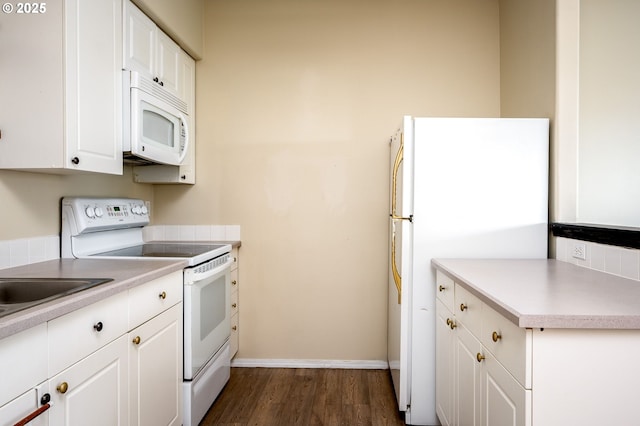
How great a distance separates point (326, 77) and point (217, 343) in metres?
2.03

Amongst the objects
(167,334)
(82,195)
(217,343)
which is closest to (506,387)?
(167,334)

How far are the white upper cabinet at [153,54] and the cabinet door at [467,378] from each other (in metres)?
2.13

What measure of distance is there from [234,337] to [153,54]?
6.52 ft

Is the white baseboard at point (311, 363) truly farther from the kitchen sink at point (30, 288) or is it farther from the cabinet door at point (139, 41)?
the cabinet door at point (139, 41)

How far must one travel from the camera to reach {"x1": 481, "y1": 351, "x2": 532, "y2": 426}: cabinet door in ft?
3.23

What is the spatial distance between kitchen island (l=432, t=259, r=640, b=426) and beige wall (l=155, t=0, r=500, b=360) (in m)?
1.36

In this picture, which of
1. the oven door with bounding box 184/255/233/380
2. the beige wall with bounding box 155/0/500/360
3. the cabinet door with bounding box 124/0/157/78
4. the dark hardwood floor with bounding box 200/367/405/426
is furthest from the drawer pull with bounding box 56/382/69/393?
the beige wall with bounding box 155/0/500/360

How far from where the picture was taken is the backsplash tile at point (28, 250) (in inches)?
61.4

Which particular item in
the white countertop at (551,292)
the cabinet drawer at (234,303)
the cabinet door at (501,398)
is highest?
the white countertop at (551,292)

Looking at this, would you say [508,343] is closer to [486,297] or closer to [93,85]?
[486,297]

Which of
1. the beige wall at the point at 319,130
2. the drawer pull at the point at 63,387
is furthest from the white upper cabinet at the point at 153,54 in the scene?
the drawer pull at the point at 63,387

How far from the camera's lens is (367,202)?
2.69 metres

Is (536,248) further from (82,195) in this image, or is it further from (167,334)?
(82,195)

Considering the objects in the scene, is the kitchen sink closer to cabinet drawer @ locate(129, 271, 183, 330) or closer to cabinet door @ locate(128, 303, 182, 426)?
cabinet drawer @ locate(129, 271, 183, 330)
